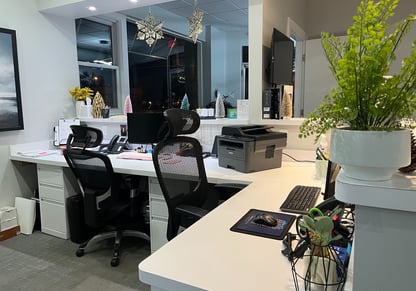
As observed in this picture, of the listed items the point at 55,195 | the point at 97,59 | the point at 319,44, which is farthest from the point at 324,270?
the point at 97,59

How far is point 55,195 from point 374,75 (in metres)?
3.02

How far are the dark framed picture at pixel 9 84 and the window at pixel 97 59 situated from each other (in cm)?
108

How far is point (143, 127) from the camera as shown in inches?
122

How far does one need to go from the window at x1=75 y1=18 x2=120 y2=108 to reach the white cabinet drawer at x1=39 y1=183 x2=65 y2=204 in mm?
1654

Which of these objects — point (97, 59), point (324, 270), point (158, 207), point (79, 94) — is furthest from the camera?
point (97, 59)

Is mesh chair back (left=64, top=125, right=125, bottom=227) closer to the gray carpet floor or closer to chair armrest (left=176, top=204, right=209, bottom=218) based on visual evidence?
the gray carpet floor

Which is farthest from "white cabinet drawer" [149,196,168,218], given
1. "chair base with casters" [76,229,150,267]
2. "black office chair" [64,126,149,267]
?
"chair base with casters" [76,229,150,267]

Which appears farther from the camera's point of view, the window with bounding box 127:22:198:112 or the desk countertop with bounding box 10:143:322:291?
the window with bounding box 127:22:198:112

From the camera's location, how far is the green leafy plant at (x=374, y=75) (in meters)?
0.67

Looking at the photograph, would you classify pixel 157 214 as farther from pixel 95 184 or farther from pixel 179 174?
pixel 179 174

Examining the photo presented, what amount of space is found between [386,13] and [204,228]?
0.98 m

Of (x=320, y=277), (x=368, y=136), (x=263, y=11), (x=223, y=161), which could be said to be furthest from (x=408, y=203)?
(x=263, y=11)

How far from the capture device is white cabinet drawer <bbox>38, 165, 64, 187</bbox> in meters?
2.94

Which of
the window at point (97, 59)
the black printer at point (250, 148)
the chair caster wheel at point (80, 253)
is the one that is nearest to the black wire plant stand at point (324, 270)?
the black printer at point (250, 148)
